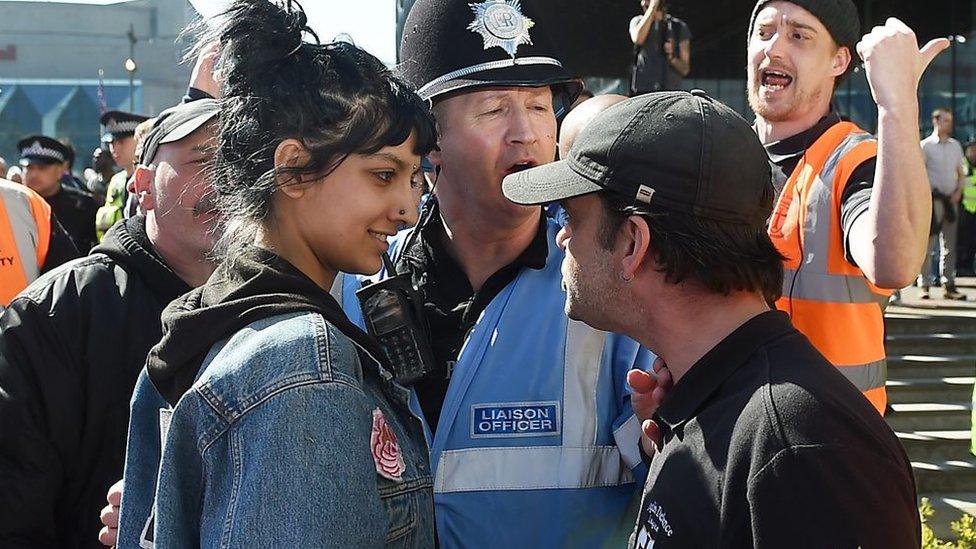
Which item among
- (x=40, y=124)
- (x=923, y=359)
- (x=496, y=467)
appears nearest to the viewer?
(x=496, y=467)

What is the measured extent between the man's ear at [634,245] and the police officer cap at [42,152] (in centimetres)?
815

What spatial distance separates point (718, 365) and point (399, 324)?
35.6 inches

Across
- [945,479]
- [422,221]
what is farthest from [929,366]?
[422,221]

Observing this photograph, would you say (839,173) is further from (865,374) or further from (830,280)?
(865,374)

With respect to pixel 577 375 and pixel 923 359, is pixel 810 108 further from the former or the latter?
pixel 923 359

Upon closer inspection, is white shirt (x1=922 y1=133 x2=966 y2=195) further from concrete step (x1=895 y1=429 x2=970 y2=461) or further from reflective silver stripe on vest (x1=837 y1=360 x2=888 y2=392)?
reflective silver stripe on vest (x1=837 y1=360 x2=888 y2=392)

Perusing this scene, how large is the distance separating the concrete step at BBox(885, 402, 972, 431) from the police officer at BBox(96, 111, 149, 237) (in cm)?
583

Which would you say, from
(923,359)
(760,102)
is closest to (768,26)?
(760,102)

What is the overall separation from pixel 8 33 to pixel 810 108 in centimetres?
4329

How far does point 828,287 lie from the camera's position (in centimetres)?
321

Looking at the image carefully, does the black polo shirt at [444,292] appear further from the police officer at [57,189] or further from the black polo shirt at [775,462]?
the police officer at [57,189]

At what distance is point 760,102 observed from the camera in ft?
12.0

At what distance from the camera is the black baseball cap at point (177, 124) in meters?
2.89

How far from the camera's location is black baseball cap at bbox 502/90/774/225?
5.96 ft
